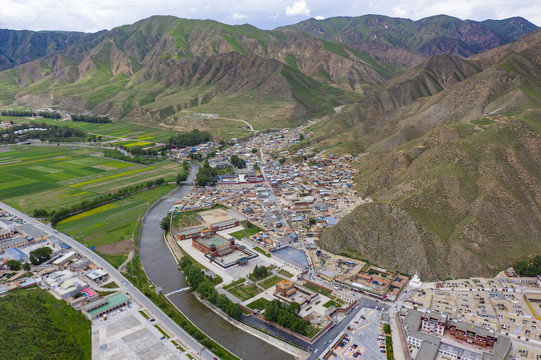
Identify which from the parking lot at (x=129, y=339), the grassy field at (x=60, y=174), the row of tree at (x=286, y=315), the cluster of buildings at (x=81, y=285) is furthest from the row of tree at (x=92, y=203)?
the row of tree at (x=286, y=315)

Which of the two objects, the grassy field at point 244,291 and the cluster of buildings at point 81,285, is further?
the grassy field at point 244,291

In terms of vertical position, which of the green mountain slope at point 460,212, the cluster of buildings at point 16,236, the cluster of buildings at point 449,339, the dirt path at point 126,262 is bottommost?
the cluster of buildings at point 16,236

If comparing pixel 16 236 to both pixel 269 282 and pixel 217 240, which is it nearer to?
pixel 217 240

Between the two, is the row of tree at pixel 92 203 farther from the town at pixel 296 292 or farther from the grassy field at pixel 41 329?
the grassy field at pixel 41 329

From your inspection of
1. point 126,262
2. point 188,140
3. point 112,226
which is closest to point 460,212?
point 126,262

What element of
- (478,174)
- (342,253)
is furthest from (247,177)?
(478,174)

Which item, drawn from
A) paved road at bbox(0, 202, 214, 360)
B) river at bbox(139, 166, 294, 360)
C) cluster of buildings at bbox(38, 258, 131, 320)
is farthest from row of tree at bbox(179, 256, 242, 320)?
cluster of buildings at bbox(38, 258, 131, 320)

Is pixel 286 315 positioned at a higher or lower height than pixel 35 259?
higher

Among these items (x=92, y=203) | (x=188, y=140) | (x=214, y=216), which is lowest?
(x=92, y=203)

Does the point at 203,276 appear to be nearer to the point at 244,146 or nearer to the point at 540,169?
the point at 540,169
